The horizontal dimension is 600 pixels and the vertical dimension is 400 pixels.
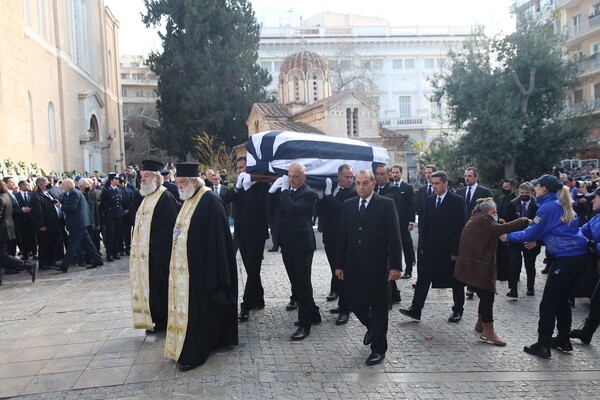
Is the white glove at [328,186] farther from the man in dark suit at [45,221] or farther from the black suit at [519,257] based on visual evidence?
the man in dark suit at [45,221]

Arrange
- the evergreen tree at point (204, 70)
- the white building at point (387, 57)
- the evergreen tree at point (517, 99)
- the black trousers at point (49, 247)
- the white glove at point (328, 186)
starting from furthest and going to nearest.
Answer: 1. the white building at point (387, 57)
2. the evergreen tree at point (204, 70)
3. the evergreen tree at point (517, 99)
4. the black trousers at point (49, 247)
5. the white glove at point (328, 186)

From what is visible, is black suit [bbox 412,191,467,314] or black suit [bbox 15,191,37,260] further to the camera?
black suit [bbox 15,191,37,260]

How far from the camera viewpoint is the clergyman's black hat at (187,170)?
5.63m

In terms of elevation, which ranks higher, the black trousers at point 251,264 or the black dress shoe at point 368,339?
the black trousers at point 251,264

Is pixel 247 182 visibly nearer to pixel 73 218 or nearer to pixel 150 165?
pixel 150 165

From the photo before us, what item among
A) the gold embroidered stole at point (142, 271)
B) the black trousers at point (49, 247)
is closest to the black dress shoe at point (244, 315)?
the gold embroidered stole at point (142, 271)

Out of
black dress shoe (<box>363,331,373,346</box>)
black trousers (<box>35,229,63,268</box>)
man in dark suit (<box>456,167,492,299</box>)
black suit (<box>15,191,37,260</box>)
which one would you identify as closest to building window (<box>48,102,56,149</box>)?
black suit (<box>15,191,37,260</box>)

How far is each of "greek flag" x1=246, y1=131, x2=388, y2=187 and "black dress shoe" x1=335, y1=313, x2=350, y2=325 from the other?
1.80 metres

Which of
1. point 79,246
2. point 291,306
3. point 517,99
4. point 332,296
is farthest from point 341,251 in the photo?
point 517,99

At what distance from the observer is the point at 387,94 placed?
203ft

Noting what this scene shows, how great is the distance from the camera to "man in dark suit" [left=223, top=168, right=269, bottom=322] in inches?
279

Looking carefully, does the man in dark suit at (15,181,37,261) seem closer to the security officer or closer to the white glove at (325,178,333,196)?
the security officer

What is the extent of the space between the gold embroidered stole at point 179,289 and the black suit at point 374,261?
5.31 feet

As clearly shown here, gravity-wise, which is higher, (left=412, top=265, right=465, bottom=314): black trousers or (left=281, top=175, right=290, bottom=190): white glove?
(left=281, top=175, right=290, bottom=190): white glove
